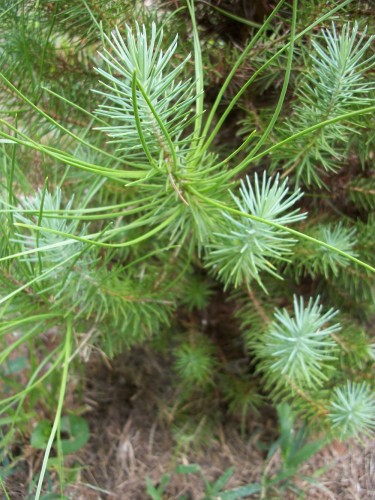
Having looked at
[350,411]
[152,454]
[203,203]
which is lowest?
[152,454]

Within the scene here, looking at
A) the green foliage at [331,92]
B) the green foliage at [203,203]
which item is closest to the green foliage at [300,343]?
the green foliage at [203,203]

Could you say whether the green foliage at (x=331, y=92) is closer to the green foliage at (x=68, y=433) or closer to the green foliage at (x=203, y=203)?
the green foliage at (x=203, y=203)

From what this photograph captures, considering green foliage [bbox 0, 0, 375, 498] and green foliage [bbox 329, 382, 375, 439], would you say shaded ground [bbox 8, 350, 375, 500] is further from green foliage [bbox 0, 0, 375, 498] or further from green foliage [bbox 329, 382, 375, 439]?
green foliage [bbox 329, 382, 375, 439]

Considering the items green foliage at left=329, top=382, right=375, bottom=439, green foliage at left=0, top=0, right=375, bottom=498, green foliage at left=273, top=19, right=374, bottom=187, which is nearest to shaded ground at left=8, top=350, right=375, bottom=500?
green foliage at left=0, top=0, right=375, bottom=498

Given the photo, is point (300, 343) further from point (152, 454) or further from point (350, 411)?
point (152, 454)

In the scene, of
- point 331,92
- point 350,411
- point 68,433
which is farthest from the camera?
point 68,433

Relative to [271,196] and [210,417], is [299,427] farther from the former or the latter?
[271,196]

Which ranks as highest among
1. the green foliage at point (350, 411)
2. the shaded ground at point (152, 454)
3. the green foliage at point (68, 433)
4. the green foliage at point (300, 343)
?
the green foliage at point (300, 343)

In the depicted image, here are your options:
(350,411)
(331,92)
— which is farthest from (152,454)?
(331,92)

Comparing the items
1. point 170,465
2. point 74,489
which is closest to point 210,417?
point 170,465

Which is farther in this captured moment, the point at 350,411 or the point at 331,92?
the point at 350,411
